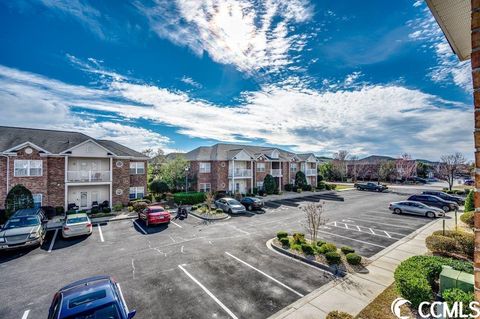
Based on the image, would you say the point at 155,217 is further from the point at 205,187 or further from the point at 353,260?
the point at 205,187

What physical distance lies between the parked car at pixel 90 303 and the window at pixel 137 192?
22104 mm

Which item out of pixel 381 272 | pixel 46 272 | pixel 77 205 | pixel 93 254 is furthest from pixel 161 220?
pixel 381 272

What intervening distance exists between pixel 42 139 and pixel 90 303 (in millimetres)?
24490

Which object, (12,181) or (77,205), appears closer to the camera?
(12,181)

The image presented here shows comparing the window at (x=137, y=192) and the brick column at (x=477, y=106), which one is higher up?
the brick column at (x=477, y=106)

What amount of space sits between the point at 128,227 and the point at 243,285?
12.6 meters

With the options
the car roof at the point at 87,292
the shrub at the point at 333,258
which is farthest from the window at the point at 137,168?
the shrub at the point at 333,258

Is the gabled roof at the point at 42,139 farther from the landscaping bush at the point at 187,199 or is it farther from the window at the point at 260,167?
the window at the point at 260,167

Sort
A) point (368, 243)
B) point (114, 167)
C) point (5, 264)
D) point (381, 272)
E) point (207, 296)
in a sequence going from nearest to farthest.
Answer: point (207, 296) → point (381, 272) → point (5, 264) → point (368, 243) → point (114, 167)

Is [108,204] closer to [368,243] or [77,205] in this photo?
[77,205]

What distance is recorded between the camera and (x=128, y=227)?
18.2 metres

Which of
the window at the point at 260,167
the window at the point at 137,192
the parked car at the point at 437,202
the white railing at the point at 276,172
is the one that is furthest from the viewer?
the white railing at the point at 276,172

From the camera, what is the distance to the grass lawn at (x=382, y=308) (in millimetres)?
6848

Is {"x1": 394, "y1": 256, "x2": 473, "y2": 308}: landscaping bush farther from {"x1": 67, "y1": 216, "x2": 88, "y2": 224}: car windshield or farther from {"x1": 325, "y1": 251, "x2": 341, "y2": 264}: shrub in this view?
{"x1": 67, "y1": 216, "x2": 88, "y2": 224}: car windshield
